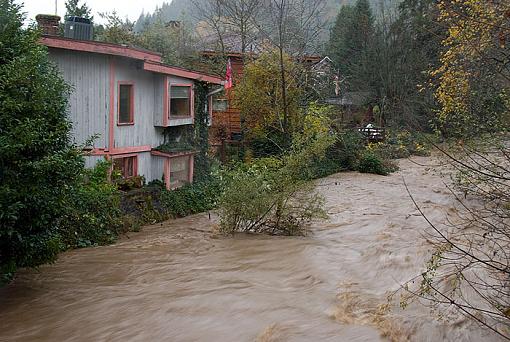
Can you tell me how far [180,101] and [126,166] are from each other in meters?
3.79

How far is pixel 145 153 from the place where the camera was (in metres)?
19.9

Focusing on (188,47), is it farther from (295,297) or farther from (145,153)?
(295,297)

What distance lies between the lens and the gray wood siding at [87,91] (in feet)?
55.2

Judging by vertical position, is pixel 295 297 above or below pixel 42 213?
below

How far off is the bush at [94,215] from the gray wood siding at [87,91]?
1147mm

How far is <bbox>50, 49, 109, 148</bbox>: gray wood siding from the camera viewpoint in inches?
662

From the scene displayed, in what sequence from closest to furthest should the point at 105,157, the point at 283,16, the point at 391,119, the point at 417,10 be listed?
the point at 105,157 < the point at 283,16 < the point at 391,119 < the point at 417,10

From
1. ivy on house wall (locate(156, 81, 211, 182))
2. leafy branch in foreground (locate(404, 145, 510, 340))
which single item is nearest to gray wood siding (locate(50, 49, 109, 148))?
ivy on house wall (locate(156, 81, 211, 182))

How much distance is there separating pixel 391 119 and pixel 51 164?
31.4 metres

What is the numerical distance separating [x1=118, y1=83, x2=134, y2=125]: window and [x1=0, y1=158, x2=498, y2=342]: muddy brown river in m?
3.93

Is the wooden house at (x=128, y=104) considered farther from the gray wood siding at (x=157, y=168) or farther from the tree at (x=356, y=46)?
the tree at (x=356, y=46)

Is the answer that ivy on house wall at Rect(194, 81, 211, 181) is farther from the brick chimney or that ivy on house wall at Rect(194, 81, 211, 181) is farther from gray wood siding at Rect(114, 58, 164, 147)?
the brick chimney

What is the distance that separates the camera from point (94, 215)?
52.8 ft

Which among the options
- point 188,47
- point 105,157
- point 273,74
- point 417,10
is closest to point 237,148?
point 273,74
